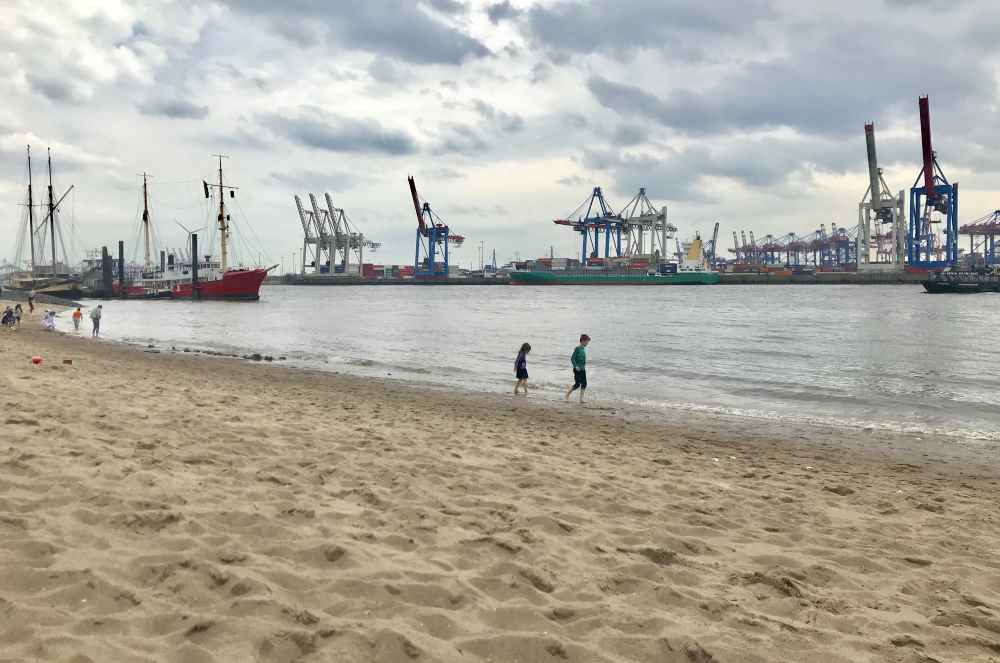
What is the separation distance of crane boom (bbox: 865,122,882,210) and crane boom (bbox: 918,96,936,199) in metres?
13.6

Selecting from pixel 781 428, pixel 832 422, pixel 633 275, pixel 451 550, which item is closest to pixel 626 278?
pixel 633 275

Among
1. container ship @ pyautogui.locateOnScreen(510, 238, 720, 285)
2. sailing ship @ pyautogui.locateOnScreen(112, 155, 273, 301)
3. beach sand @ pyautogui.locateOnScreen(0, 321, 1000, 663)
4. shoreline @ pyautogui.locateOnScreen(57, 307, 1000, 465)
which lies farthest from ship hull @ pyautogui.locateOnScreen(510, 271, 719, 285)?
beach sand @ pyautogui.locateOnScreen(0, 321, 1000, 663)

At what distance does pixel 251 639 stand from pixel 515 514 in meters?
2.49

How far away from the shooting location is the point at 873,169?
11144cm

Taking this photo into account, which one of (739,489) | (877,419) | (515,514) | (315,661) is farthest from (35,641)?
(877,419)

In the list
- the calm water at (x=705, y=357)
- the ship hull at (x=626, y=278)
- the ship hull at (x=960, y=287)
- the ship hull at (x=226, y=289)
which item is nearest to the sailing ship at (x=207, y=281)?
the ship hull at (x=226, y=289)

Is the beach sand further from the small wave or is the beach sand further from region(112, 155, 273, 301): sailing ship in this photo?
region(112, 155, 273, 301): sailing ship

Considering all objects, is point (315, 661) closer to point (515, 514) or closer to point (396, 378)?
point (515, 514)

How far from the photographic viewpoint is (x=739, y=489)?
6.66m

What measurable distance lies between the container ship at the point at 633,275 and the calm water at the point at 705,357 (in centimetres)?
8335

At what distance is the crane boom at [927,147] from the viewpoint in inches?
3578

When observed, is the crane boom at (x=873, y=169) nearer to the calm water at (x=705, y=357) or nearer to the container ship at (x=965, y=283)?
the container ship at (x=965, y=283)

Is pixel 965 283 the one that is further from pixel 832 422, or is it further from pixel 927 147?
pixel 832 422

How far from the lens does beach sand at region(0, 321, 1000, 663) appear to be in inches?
124
